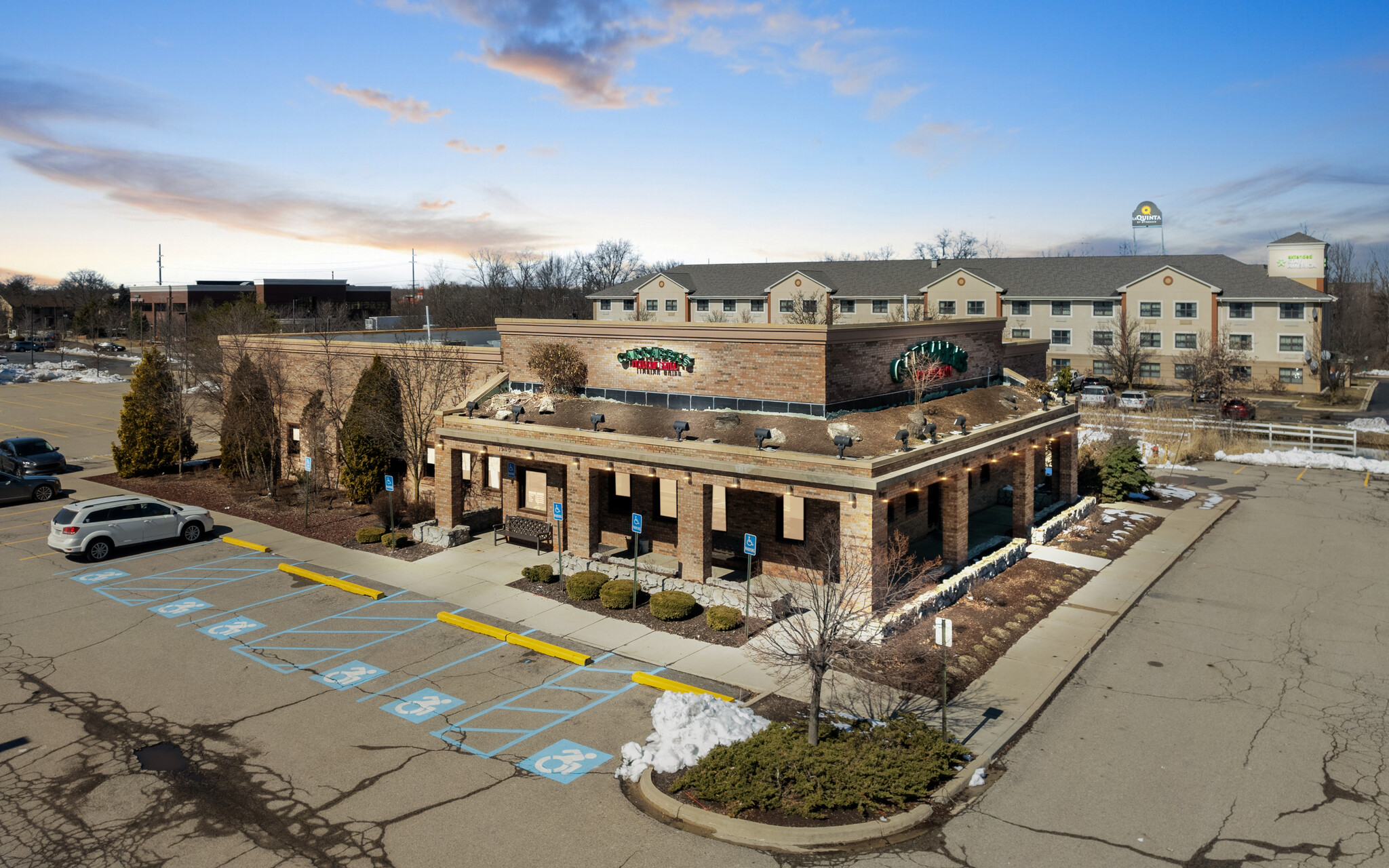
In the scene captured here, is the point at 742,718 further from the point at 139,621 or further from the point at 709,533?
the point at 139,621

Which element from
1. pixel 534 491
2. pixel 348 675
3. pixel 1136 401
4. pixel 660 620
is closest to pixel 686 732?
pixel 660 620

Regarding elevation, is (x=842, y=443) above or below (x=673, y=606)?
above

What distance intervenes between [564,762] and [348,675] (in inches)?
239

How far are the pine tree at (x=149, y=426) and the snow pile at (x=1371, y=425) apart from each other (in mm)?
57531

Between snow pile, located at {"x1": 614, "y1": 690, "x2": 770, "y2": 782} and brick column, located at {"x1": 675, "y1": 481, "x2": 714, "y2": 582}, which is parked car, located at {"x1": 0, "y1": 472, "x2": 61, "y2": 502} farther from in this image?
snow pile, located at {"x1": 614, "y1": 690, "x2": 770, "y2": 782}

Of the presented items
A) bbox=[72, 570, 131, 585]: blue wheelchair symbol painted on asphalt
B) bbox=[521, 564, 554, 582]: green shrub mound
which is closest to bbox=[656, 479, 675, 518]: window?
bbox=[521, 564, 554, 582]: green shrub mound

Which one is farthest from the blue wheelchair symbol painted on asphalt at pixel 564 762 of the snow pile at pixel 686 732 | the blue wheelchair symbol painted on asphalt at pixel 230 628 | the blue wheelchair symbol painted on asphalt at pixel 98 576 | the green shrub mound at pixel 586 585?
Answer: the blue wheelchair symbol painted on asphalt at pixel 98 576

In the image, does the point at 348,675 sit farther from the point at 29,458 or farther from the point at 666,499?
the point at 29,458

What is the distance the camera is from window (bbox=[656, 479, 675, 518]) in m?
25.2

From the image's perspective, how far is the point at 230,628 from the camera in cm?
2022

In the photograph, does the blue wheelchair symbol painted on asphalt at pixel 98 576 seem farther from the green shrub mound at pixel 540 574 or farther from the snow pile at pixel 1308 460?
the snow pile at pixel 1308 460

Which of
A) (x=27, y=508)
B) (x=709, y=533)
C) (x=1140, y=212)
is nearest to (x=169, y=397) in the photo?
(x=27, y=508)

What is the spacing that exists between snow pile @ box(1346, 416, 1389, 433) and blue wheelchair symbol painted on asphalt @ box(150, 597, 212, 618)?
51918 millimetres

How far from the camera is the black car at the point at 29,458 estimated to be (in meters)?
38.3
